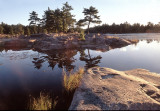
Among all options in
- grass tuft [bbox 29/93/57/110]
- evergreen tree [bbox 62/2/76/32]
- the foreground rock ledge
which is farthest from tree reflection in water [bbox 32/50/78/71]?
evergreen tree [bbox 62/2/76/32]

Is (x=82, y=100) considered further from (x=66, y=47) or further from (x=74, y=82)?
(x=66, y=47)

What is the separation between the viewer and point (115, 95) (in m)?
5.32

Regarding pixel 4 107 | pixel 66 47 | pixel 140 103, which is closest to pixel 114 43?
pixel 66 47

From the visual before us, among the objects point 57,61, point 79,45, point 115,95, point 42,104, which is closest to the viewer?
point 42,104

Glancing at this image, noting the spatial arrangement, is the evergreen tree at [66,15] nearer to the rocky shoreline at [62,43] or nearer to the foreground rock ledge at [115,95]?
the rocky shoreline at [62,43]

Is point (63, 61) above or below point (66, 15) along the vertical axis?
below

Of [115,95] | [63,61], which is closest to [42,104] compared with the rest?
[115,95]

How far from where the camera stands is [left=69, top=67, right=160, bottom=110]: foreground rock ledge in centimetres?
459

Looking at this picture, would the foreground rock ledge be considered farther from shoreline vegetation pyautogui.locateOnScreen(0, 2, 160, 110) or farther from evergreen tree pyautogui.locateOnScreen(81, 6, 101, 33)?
evergreen tree pyautogui.locateOnScreen(81, 6, 101, 33)

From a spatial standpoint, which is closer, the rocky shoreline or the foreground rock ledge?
the foreground rock ledge

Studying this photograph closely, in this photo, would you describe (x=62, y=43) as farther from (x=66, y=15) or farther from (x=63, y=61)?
(x=66, y=15)

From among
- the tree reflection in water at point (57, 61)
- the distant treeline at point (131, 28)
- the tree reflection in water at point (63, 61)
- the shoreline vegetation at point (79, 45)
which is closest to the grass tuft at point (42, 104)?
the shoreline vegetation at point (79, 45)

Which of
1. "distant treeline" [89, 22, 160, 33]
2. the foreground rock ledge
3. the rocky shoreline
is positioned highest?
"distant treeline" [89, 22, 160, 33]

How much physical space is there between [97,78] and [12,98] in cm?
517
